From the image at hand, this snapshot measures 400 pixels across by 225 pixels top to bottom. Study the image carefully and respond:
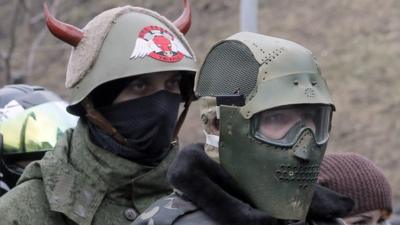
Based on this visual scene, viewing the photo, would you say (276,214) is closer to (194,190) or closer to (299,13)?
(194,190)

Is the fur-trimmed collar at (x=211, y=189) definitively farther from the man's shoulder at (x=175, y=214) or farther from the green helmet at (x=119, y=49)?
the green helmet at (x=119, y=49)

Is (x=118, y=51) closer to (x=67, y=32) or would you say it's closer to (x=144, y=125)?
(x=67, y=32)

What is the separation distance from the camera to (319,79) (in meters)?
3.11

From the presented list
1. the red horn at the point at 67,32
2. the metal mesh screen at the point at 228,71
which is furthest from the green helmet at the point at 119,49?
the metal mesh screen at the point at 228,71

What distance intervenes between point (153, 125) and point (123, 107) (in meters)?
0.14

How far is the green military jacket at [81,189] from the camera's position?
12.8 feet

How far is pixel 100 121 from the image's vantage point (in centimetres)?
402

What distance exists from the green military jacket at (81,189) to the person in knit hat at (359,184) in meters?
0.64

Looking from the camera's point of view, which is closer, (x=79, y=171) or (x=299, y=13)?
(x=79, y=171)

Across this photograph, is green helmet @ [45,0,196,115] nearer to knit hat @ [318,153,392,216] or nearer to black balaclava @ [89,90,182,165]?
black balaclava @ [89,90,182,165]

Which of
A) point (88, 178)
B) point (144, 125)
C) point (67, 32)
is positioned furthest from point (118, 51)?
point (88, 178)

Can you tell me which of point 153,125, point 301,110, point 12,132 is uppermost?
point 301,110

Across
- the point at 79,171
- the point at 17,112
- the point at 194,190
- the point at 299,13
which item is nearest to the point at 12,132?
the point at 17,112

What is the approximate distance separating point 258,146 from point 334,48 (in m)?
13.1
